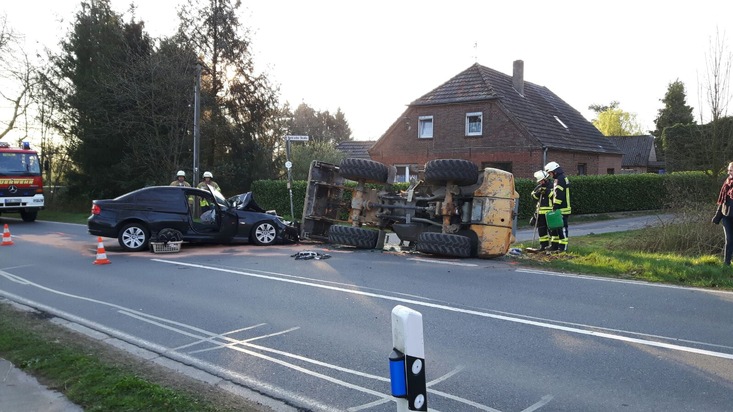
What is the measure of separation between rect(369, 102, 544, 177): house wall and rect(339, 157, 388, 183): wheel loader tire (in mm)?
15582

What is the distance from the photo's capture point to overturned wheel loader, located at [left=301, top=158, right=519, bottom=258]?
1115cm

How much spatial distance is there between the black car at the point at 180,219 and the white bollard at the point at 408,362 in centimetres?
1125

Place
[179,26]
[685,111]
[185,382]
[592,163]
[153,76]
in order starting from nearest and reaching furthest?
[185,382] < [153,76] < [179,26] < [592,163] < [685,111]

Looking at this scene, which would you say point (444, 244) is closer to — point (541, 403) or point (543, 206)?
point (543, 206)

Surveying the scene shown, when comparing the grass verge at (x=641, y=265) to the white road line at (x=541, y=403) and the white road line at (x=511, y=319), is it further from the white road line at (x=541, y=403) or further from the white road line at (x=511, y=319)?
the white road line at (x=541, y=403)

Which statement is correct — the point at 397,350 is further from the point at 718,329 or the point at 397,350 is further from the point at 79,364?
the point at 718,329

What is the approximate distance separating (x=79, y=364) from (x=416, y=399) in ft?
12.0

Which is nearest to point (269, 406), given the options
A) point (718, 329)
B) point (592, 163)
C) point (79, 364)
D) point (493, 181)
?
point (79, 364)

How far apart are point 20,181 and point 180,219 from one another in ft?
42.3

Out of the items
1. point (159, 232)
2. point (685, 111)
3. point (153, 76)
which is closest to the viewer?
point (159, 232)

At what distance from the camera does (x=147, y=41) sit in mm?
28594

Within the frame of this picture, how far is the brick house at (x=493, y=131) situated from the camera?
27000 mm

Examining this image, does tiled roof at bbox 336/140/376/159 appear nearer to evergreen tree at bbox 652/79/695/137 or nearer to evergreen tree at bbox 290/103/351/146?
evergreen tree at bbox 290/103/351/146

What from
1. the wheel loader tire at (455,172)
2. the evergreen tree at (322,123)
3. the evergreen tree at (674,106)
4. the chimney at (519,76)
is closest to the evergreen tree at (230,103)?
the chimney at (519,76)
